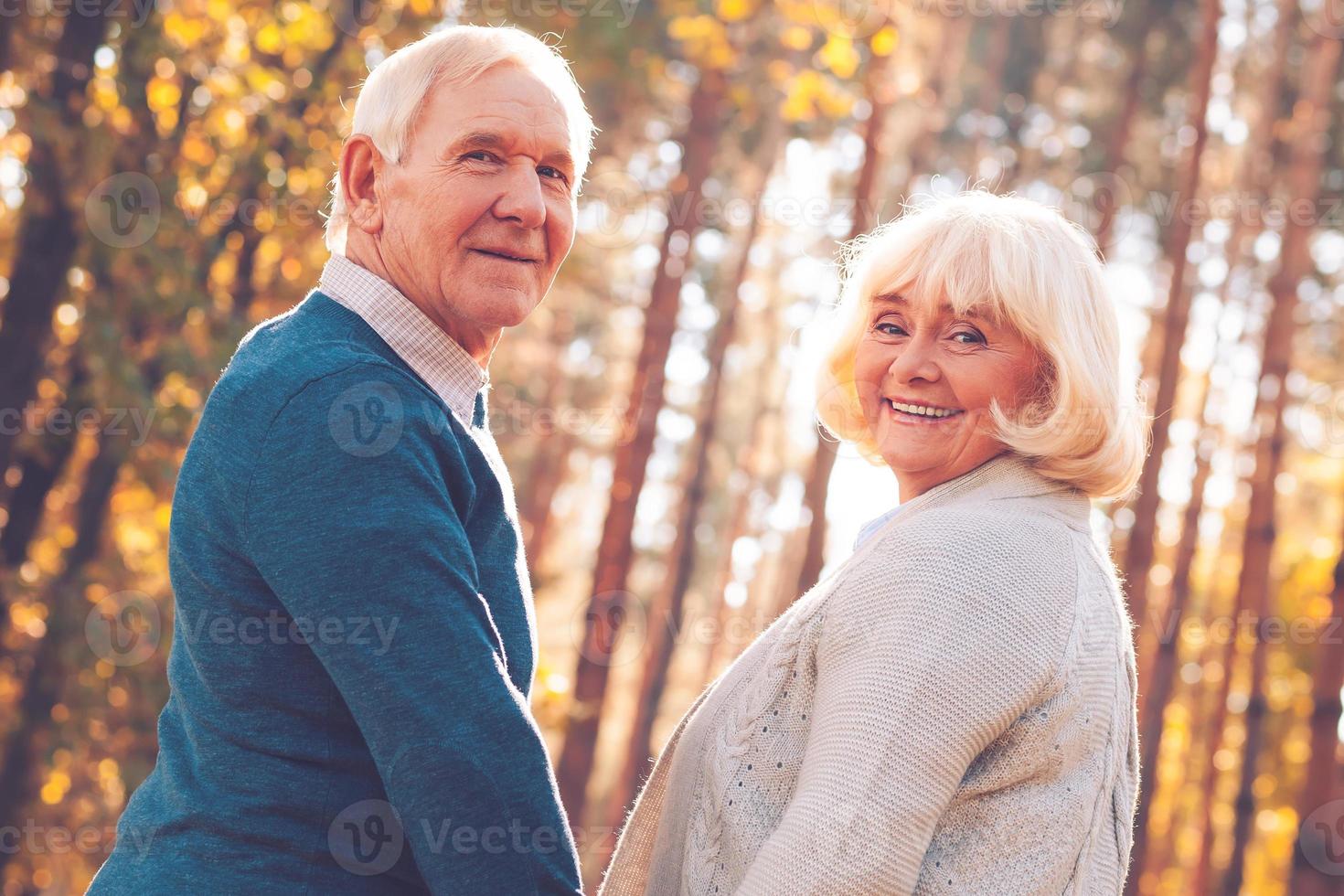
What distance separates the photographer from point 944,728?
179cm

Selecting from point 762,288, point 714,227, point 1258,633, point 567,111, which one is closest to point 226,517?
point 567,111

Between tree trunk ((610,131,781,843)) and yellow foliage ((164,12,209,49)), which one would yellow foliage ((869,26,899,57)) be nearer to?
yellow foliage ((164,12,209,49))

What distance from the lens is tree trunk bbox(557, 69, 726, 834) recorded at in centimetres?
1163

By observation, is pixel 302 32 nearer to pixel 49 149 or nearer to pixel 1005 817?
pixel 49 149

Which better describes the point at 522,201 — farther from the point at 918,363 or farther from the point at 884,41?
the point at 884,41

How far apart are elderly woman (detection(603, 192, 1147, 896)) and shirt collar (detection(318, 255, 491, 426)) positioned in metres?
0.70

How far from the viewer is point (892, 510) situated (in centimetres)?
232

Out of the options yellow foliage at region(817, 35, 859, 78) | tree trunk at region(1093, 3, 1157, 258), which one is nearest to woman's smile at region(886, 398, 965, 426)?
yellow foliage at region(817, 35, 859, 78)

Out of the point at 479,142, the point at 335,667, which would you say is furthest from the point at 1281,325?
the point at 335,667

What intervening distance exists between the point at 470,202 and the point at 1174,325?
11.3 m

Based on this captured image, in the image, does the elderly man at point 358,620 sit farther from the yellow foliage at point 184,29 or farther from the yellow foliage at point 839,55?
the yellow foliage at point 184,29

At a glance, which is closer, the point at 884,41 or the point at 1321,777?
the point at 884,41

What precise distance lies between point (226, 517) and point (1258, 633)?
11791mm

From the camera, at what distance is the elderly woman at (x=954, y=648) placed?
180cm
